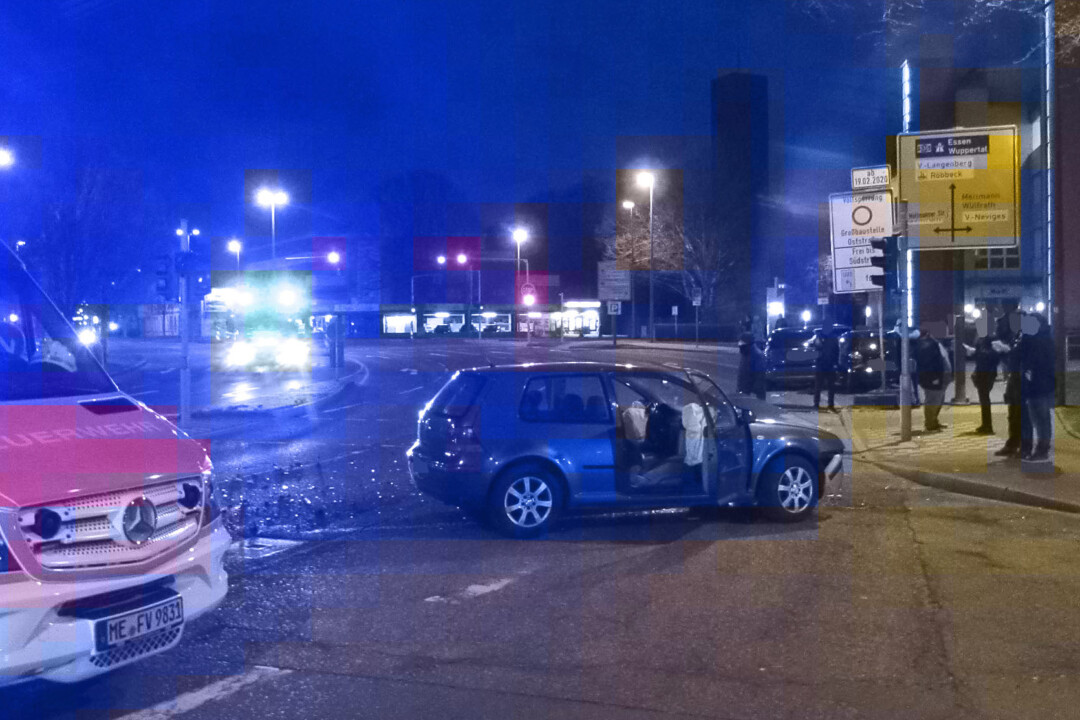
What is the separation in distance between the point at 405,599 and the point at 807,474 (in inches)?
171

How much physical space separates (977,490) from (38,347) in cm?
960

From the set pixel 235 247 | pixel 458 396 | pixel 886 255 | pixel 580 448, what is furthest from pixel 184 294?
pixel 235 247

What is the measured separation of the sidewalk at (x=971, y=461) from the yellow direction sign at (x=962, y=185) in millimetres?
2968

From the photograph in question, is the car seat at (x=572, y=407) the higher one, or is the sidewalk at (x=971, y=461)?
the car seat at (x=572, y=407)

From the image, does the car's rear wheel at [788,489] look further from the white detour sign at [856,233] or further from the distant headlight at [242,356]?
the distant headlight at [242,356]

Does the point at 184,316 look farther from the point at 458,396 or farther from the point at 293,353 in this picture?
the point at 293,353

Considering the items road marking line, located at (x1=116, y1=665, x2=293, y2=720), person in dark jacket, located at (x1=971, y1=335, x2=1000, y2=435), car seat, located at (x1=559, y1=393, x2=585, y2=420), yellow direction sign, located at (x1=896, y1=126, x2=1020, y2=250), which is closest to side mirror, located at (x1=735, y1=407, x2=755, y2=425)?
car seat, located at (x1=559, y1=393, x2=585, y2=420)

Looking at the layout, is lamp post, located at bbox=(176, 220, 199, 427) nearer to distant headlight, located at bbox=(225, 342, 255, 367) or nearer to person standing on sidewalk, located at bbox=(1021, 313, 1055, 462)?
person standing on sidewalk, located at bbox=(1021, 313, 1055, 462)

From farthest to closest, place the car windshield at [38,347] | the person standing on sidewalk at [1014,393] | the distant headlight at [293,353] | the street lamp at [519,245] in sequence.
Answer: the street lamp at [519,245], the distant headlight at [293,353], the person standing on sidewalk at [1014,393], the car windshield at [38,347]

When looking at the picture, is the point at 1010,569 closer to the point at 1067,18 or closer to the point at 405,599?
the point at 405,599

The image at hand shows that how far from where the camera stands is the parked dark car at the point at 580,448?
899 cm

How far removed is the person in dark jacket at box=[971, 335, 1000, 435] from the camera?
15578 millimetres

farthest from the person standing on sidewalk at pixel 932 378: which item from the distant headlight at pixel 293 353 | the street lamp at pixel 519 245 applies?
the street lamp at pixel 519 245

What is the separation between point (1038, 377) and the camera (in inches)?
477
